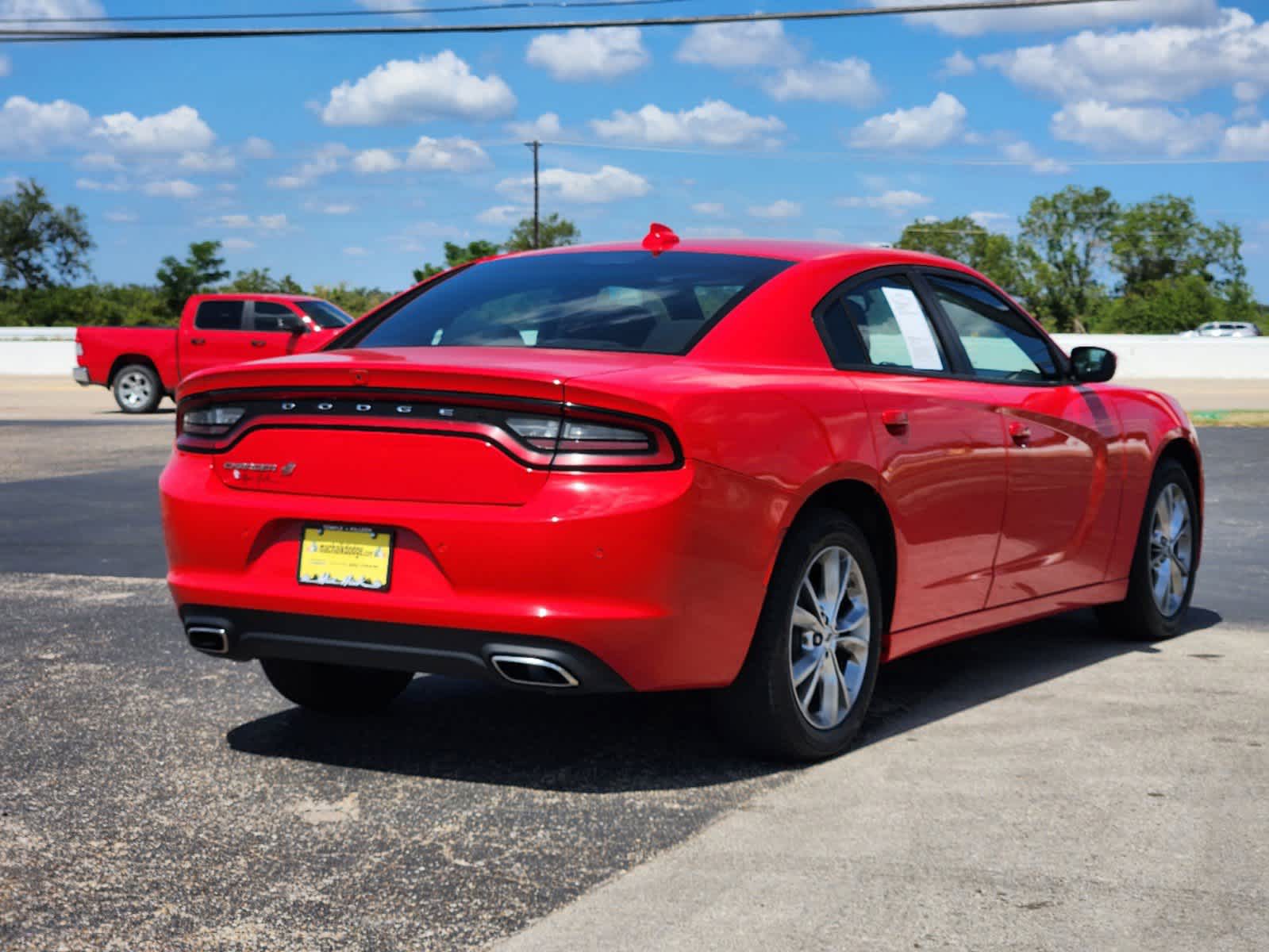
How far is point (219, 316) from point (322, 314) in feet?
5.32

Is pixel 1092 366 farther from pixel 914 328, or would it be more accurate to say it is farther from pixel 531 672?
pixel 531 672

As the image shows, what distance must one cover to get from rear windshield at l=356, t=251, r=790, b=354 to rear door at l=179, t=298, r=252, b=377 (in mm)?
21482

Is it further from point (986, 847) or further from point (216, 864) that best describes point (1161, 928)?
point (216, 864)

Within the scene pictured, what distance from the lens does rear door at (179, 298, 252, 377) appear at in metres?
26.6

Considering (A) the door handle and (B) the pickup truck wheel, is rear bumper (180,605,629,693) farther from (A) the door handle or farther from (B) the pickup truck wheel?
(B) the pickup truck wheel

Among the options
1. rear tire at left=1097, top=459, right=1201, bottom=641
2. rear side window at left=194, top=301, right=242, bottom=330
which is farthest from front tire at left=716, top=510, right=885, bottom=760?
rear side window at left=194, top=301, right=242, bottom=330

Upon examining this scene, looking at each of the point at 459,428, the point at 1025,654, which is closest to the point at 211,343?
the point at 1025,654

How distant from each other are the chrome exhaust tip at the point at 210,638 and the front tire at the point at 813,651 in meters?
1.45

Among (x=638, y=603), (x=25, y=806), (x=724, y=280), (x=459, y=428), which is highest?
(x=724, y=280)

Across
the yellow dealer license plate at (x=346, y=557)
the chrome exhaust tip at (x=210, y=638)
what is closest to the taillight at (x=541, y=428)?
the yellow dealer license plate at (x=346, y=557)

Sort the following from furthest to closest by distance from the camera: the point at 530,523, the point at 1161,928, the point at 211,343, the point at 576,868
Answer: the point at 211,343 < the point at 530,523 < the point at 576,868 < the point at 1161,928

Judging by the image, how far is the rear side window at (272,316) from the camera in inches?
1050

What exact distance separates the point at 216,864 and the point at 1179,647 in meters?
4.55

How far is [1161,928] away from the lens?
364 cm
